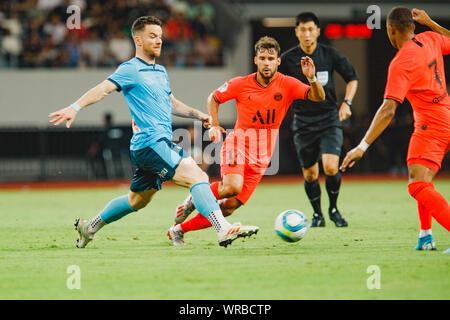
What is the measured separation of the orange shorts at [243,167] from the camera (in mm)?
8047

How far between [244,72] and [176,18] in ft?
8.99

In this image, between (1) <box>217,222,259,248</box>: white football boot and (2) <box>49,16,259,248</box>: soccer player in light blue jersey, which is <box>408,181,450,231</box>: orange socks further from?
(2) <box>49,16,259,248</box>: soccer player in light blue jersey

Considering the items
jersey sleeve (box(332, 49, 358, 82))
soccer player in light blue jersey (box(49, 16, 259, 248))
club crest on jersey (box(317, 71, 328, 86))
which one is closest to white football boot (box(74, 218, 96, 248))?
soccer player in light blue jersey (box(49, 16, 259, 248))

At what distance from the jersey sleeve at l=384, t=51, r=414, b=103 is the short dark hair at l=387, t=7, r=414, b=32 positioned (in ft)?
1.02

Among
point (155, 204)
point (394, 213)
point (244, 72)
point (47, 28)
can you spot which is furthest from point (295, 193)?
point (47, 28)

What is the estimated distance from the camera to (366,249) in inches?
290

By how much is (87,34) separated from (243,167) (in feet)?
48.7

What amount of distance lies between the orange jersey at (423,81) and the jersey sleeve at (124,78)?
8.05 ft

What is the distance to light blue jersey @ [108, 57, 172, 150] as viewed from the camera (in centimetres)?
703

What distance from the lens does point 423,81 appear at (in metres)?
6.88

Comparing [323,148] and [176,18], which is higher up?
[176,18]

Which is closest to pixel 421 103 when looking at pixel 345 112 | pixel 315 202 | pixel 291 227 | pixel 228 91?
pixel 291 227

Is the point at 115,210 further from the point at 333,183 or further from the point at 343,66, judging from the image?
the point at 343,66

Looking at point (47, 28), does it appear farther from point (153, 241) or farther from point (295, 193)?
point (153, 241)
